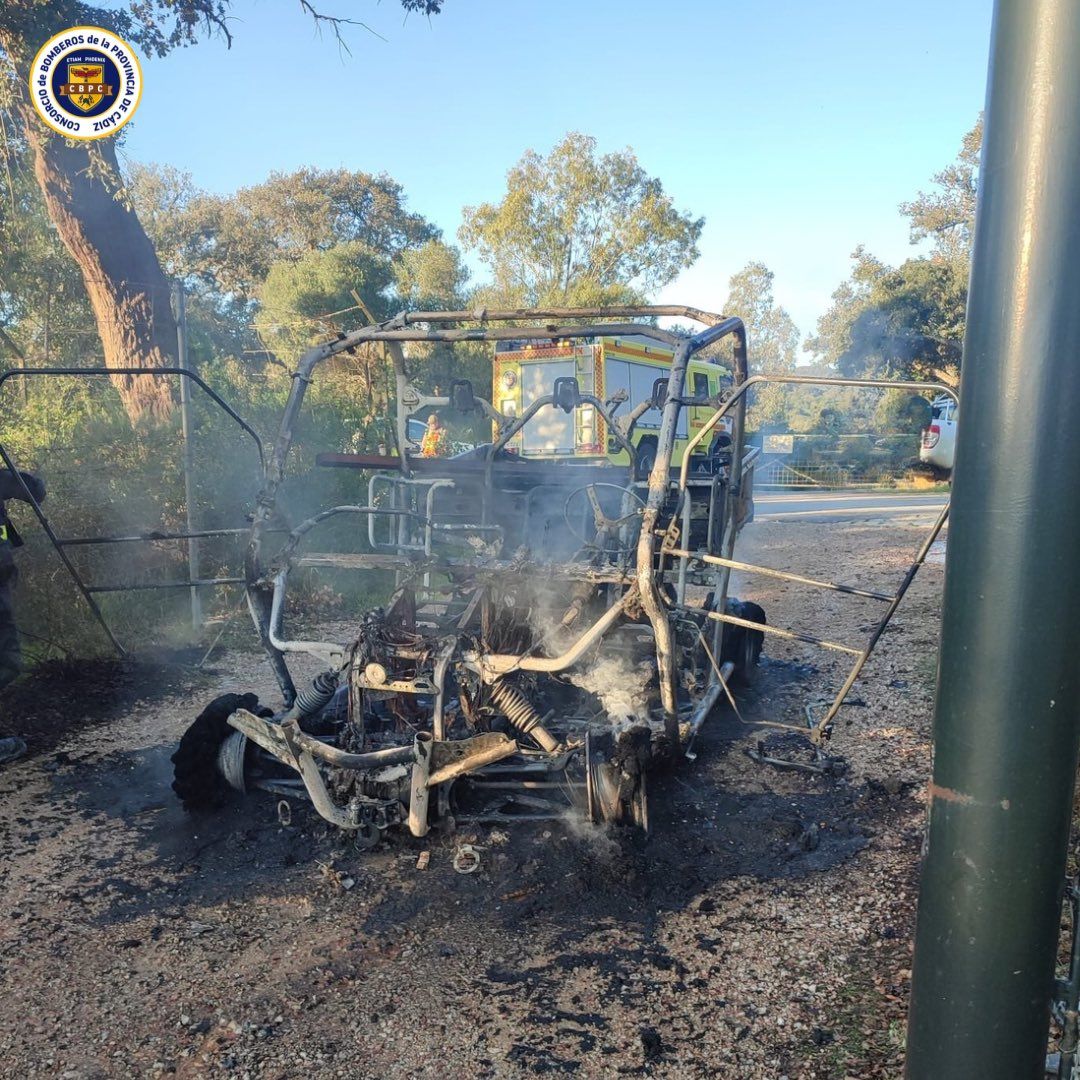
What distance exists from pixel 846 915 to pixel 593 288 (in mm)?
23948

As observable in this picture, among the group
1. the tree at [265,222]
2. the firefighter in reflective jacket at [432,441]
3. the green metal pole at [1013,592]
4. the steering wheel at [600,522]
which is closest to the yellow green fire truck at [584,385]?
the firefighter in reflective jacket at [432,441]

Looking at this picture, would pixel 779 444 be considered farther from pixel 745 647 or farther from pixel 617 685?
pixel 617 685

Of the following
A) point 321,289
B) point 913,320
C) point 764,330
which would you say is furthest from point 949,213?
point 764,330

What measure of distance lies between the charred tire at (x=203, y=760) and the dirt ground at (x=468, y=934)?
12cm

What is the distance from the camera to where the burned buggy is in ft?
12.9

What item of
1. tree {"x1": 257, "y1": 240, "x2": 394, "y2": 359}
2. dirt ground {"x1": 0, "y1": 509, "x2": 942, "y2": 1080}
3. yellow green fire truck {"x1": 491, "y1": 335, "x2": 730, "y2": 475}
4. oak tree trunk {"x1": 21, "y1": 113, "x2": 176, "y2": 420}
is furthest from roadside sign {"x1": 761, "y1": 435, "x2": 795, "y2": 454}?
dirt ground {"x1": 0, "y1": 509, "x2": 942, "y2": 1080}

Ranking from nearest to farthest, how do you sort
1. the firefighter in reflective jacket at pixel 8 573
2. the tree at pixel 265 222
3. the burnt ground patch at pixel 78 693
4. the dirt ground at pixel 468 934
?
the dirt ground at pixel 468 934
the firefighter in reflective jacket at pixel 8 573
the burnt ground patch at pixel 78 693
the tree at pixel 265 222

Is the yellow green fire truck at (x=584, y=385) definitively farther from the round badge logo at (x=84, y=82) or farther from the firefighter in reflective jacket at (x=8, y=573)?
the firefighter in reflective jacket at (x=8, y=573)

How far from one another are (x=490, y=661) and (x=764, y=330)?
262 feet

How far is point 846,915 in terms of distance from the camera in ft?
11.6

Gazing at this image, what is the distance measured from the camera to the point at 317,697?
14.5 feet

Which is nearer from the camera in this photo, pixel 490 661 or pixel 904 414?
pixel 490 661

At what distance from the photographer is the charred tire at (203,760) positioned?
14.6ft

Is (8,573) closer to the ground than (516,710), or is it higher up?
higher up
